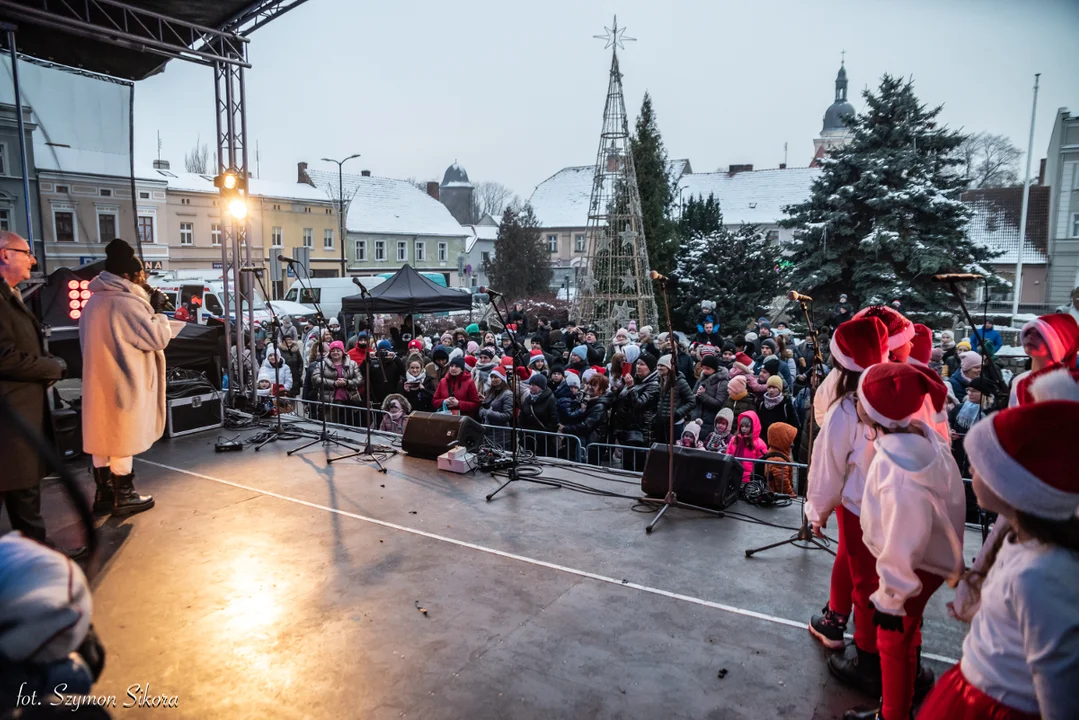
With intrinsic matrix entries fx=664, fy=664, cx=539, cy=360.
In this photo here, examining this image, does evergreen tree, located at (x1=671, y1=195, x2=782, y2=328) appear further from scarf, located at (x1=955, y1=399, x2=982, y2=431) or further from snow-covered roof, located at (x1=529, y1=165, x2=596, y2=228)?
snow-covered roof, located at (x1=529, y1=165, x2=596, y2=228)

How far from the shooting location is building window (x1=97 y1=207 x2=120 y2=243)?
29.2 feet

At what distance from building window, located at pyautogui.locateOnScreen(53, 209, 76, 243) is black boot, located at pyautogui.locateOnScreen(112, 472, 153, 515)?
15.9ft

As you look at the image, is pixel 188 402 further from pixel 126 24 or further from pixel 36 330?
pixel 126 24

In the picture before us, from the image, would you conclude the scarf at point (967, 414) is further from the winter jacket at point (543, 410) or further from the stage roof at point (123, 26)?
the stage roof at point (123, 26)

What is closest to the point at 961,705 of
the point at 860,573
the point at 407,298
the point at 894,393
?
the point at 894,393

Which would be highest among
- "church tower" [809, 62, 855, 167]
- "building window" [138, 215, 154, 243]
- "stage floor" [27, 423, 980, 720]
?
"church tower" [809, 62, 855, 167]

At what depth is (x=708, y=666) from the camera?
11.4 feet

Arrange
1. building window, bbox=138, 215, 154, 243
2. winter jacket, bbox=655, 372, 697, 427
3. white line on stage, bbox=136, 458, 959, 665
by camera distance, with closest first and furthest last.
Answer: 1. white line on stage, bbox=136, 458, 959, 665
2. winter jacket, bbox=655, 372, 697, 427
3. building window, bbox=138, 215, 154, 243

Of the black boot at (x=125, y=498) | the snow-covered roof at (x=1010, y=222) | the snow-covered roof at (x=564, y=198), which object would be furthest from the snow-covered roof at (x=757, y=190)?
the black boot at (x=125, y=498)

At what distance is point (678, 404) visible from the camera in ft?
25.4

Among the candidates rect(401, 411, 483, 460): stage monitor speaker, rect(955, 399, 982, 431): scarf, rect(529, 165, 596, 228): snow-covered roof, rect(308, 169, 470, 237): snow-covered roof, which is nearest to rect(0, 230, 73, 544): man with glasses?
rect(401, 411, 483, 460): stage monitor speaker

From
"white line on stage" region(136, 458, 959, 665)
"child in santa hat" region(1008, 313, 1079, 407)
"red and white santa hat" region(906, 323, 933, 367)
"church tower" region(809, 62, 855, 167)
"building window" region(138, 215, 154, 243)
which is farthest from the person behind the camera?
"church tower" region(809, 62, 855, 167)

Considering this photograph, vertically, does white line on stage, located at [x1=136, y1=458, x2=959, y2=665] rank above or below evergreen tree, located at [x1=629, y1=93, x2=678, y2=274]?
below

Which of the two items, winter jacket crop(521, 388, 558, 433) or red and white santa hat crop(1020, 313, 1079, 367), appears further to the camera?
winter jacket crop(521, 388, 558, 433)
